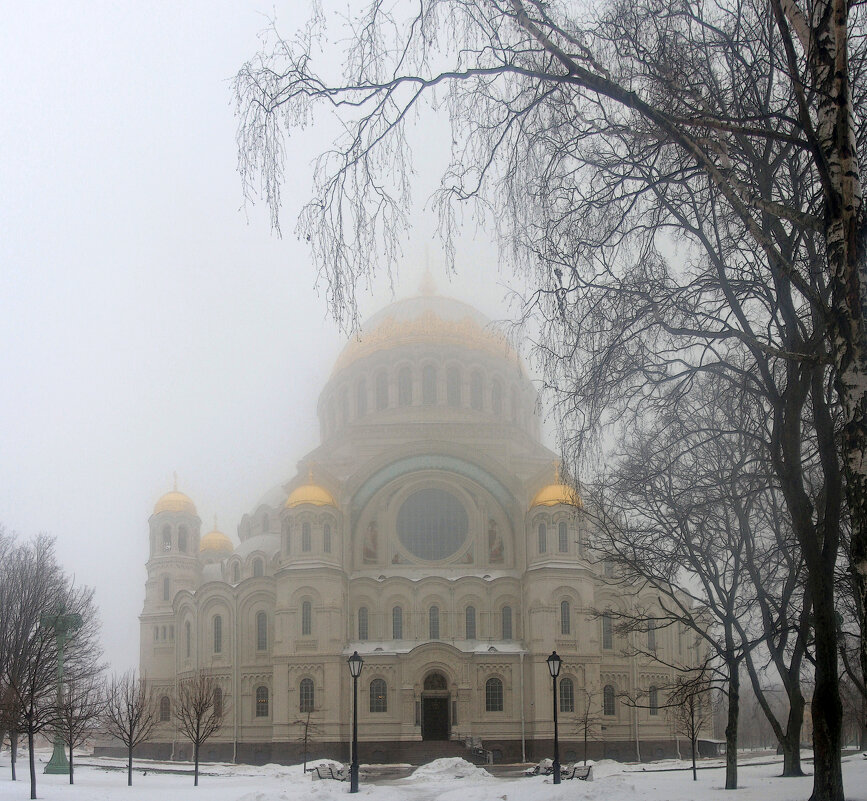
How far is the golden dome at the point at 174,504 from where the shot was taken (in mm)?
58531

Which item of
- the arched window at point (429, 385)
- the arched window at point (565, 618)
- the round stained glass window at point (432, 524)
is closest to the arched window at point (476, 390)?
the arched window at point (429, 385)

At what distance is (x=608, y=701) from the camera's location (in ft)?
157

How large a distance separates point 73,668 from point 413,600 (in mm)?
14603

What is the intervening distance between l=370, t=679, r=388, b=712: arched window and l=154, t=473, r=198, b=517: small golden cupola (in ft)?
56.4

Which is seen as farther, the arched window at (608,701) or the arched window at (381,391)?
the arched window at (381,391)

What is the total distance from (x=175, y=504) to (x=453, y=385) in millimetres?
16033

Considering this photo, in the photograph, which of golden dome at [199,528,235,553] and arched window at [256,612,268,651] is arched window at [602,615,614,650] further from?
golden dome at [199,528,235,553]

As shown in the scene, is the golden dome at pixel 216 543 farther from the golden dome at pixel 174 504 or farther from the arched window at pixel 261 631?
the arched window at pixel 261 631

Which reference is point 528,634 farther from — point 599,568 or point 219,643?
point 219,643

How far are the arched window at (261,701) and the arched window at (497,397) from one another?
59.7ft

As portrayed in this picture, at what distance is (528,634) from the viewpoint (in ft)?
155

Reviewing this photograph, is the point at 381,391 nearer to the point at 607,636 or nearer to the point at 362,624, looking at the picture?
the point at 362,624

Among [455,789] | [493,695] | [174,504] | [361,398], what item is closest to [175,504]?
[174,504]

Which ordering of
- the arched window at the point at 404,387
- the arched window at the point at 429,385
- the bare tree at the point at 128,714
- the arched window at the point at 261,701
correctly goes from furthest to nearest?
the arched window at the point at 404,387 → the arched window at the point at 429,385 → the arched window at the point at 261,701 → the bare tree at the point at 128,714
